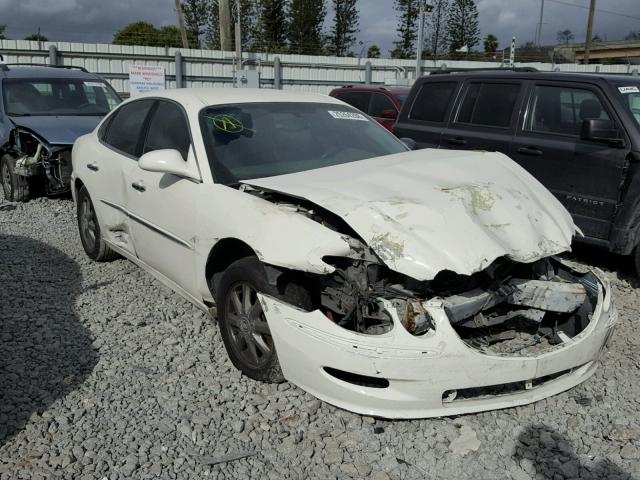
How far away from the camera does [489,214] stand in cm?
326

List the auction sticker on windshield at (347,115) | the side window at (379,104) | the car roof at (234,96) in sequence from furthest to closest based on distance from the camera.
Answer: the side window at (379,104)
the auction sticker on windshield at (347,115)
the car roof at (234,96)

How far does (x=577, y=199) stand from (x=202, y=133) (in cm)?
354

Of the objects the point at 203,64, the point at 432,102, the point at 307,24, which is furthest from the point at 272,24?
the point at 432,102

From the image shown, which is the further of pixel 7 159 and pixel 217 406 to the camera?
pixel 7 159

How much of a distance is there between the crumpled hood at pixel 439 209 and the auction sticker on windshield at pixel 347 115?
0.86 meters

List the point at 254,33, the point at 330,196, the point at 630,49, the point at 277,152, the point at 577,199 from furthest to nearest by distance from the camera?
1. the point at 630,49
2. the point at 254,33
3. the point at 577,199
4. the point at 277,152
5. the point at 330,196

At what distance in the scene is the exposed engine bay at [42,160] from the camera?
7832 millimetres

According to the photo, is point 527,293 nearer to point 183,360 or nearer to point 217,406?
point 217,406

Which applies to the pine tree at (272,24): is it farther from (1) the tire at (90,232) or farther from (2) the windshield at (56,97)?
(1) the tire at (90,232)

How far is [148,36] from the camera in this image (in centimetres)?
4150

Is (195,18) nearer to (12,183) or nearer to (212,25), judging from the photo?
(212,25)

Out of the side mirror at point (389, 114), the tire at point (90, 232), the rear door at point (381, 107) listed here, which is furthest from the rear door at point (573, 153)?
the rear door at point (381, 107)

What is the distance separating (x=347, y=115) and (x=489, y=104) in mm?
2497

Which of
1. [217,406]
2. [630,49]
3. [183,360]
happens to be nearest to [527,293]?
[217,406]
